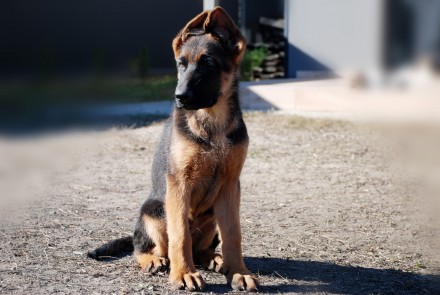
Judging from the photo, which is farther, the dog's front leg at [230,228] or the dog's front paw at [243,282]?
the dog's front leg at [230,228]

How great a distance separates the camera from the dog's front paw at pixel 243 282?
3580 mm

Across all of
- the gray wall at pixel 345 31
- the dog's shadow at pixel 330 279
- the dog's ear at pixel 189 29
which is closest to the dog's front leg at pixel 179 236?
the dog's shadow at pixel 330 279

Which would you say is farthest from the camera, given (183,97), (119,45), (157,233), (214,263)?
(119,45)

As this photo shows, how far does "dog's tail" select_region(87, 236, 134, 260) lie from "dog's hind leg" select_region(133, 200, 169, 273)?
1.00ft

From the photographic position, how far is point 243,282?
360cm

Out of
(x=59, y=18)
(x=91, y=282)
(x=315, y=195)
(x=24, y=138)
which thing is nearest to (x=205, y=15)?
(x=59, y=18)

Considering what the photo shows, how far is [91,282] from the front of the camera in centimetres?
377

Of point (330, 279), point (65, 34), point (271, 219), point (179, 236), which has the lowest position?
point (271, 219)

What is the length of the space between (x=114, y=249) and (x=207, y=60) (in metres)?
1.61

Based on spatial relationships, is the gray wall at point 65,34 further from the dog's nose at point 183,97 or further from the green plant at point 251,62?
the green plant at point 251,62

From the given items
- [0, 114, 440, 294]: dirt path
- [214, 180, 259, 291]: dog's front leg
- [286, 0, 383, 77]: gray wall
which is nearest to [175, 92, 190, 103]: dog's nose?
[214, 180, 259, 291]: dog's front leg

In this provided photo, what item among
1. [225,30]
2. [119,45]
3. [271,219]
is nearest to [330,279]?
[271,219]

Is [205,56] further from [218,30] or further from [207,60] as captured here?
[218,30]

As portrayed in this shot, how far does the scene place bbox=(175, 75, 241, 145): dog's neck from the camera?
360 cm
